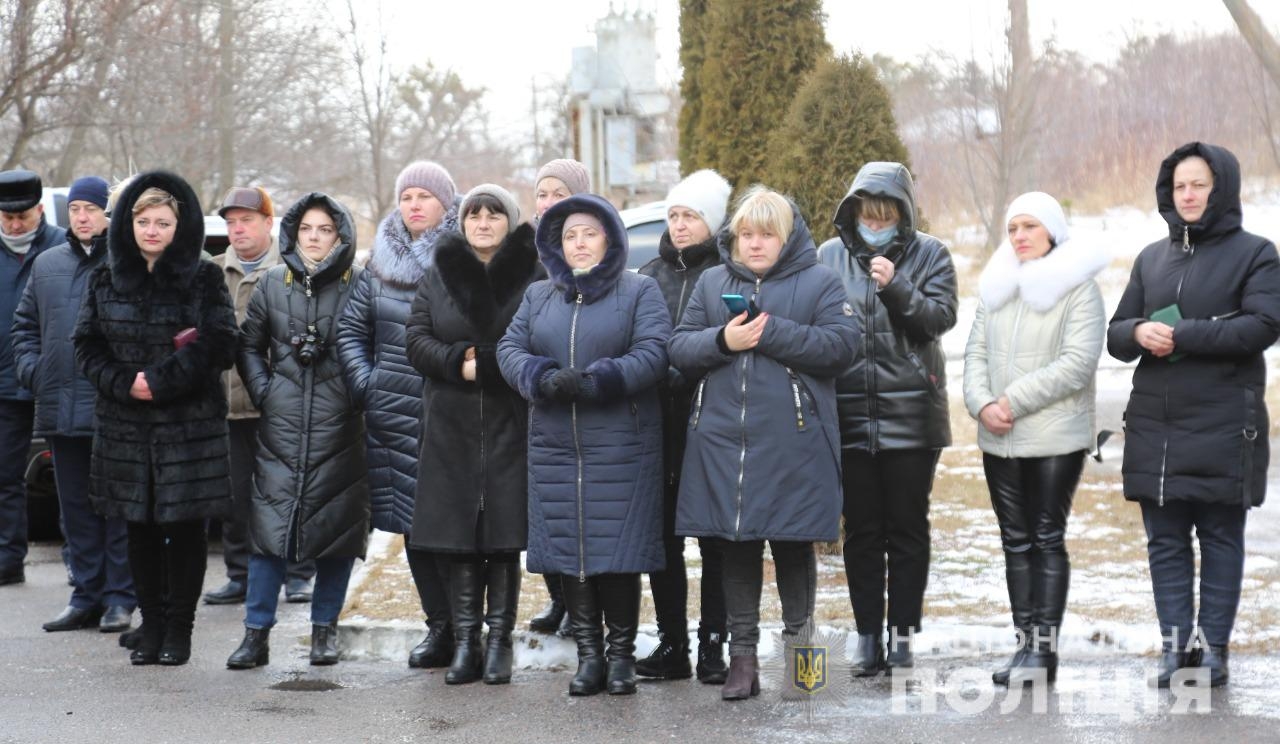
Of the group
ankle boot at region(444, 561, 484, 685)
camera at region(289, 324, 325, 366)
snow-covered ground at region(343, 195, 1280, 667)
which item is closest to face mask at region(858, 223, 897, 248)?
snow-covered ground at region(343, 195, 1280, 667)

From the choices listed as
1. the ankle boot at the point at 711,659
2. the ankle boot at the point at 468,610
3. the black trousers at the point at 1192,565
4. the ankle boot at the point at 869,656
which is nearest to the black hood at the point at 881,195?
the black trousers at the point at 1192,565

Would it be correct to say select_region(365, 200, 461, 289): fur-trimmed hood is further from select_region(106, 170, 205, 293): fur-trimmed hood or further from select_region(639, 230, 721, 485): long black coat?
select_region(639, 230, 721, 485): long black coat

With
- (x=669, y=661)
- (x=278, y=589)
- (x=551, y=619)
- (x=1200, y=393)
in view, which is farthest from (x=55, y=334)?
(x=1200, y=393)

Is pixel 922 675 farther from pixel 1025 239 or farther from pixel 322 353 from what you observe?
pixel 322 353

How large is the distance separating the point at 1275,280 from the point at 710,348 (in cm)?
206

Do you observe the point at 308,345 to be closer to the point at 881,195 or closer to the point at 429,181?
the point at 429,181

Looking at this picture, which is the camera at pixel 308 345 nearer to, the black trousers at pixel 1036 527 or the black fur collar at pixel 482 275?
the black fur collar at pixel 482 275

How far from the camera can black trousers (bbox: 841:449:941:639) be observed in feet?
19.4

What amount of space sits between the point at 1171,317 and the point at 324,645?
144 inches

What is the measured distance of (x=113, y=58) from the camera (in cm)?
1413

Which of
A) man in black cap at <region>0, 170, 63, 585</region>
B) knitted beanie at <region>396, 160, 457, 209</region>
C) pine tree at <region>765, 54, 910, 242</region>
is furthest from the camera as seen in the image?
man in black cap at <region>0, 170, 63, 585</region>

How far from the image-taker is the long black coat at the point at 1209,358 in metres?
5.50

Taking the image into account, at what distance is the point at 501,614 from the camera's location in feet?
20.1

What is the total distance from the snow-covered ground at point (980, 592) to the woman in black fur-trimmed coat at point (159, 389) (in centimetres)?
87
